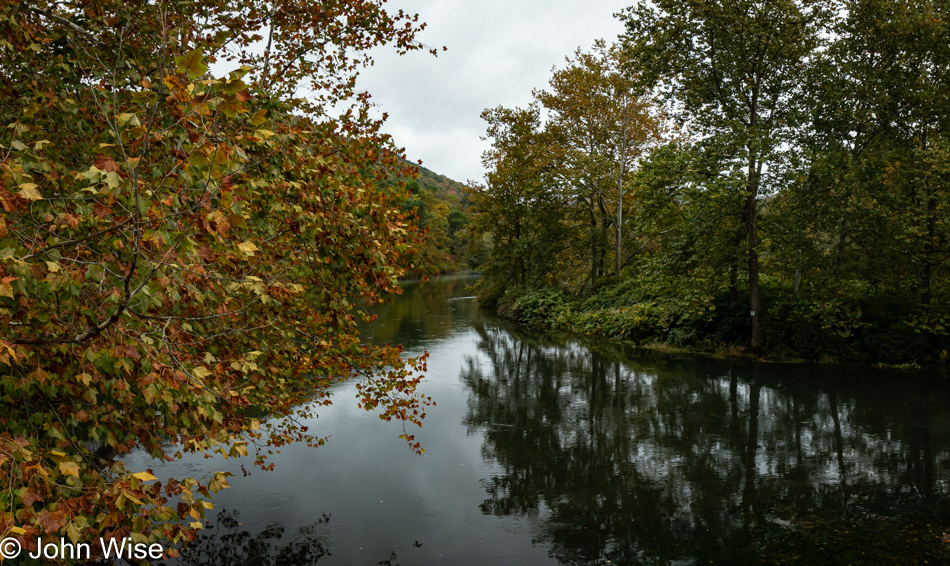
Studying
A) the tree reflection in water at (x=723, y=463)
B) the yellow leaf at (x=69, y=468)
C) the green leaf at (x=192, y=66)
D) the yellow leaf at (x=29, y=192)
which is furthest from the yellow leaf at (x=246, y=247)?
the tree reflection in water at (x=723, y=463)

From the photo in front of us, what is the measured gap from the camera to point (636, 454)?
36.7 feet

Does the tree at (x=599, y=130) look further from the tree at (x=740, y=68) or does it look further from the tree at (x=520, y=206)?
the tree at (x=740, y=68)

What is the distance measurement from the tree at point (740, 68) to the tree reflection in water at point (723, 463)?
6141mm

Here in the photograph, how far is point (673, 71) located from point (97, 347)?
19587 millimetres

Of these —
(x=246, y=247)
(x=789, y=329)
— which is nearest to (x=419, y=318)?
(x=789, y=329)

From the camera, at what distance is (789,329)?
2002cm

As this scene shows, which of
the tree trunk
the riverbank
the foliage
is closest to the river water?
the riverbank

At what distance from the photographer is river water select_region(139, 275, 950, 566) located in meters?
7.56

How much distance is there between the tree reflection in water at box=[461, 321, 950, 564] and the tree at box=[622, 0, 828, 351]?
20.1 ft

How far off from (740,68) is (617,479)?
47.4 ft

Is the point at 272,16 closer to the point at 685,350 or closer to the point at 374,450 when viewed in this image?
the point at 374,450

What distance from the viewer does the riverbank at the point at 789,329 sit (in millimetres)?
18125

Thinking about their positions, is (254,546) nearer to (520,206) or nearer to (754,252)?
(754,252)

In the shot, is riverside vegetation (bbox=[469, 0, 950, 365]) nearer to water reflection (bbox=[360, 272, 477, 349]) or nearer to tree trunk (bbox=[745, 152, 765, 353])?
tree trunk (bbox=[745, 152, 765, 353])
